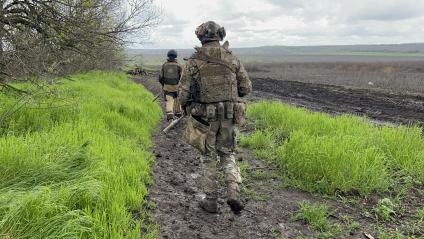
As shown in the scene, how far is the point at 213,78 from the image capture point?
497 cm

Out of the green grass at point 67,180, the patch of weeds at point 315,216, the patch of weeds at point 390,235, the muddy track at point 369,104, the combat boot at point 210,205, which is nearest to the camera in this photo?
the green grass at point 67,180

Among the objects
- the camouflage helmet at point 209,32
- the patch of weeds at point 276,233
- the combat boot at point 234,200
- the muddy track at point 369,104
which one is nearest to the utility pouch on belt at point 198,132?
the combat boot at point 234,200

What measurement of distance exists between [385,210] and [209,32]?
10.6 ft

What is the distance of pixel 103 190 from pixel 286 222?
2.19 meters

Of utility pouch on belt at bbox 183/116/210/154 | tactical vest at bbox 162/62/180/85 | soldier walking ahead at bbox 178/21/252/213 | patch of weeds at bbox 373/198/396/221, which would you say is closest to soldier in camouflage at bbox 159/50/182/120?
tactical vest at bbox 162/62/180/85

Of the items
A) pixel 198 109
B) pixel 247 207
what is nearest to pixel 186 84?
pixel 198 109

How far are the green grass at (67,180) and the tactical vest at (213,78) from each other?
145 cm

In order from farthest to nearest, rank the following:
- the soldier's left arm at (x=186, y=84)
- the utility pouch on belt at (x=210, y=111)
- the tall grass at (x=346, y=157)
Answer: the tall grass at (x=346, y=157), the soldier's left arm at (x=186, y=84), the utility pouch on belt at (x=210, y=111)

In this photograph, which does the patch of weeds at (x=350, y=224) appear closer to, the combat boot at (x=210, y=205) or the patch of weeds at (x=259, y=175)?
the combat boot at (x=210, y=205)

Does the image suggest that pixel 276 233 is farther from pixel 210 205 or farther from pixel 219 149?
pixel 219 149

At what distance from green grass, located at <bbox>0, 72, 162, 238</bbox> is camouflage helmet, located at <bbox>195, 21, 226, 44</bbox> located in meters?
1.99

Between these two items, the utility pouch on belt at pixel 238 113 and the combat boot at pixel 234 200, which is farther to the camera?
the utility pouch on belt at pixel 238 113

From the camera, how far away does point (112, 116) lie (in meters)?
8.76

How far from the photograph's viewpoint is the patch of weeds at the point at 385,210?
4883 mm
